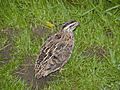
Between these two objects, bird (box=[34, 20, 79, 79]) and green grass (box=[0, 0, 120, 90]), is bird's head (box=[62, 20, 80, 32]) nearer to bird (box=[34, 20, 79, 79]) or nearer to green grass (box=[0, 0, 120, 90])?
bird (box=[34, 20, 79, 79])

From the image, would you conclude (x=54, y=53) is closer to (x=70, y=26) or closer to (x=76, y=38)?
(x=70, y=26)

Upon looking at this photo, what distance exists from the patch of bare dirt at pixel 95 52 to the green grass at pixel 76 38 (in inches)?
1.6

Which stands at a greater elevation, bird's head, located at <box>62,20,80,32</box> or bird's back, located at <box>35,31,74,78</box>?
bird's head, located at <box>62,20,80,32</box>

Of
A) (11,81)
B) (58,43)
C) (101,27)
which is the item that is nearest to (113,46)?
(101,27)

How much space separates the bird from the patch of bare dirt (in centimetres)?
32

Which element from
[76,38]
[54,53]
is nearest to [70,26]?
[76,38]

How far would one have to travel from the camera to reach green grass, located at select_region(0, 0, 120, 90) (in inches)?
255

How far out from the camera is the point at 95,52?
686 centimetres

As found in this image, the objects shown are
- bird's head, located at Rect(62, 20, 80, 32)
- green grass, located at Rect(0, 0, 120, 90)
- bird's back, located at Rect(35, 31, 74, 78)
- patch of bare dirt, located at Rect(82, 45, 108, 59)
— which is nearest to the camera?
bird's back, located at Rect(35, 31, 74, 78)

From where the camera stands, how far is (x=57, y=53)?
639 centimetres

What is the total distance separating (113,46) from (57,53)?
2.94 feet

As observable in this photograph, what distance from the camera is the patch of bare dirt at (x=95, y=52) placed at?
22.4 ft

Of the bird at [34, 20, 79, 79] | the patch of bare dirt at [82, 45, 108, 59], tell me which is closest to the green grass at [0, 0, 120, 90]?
the patch of bare dirt at [82, 45, 108, 59]

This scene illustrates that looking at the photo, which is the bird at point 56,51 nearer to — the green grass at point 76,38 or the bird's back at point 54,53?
the bird's back at point 54,53
